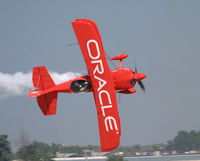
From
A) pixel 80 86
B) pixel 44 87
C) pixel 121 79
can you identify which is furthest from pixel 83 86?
pixel 44 87

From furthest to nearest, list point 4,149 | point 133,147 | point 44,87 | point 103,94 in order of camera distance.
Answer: point 133,147 → point 4,149 → point 44,87 → point 103,94

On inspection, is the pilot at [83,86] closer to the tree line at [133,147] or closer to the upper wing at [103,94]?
the upper wing at [103,94]

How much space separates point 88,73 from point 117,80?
5.96 feet

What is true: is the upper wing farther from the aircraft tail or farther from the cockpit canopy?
the aircraft tail

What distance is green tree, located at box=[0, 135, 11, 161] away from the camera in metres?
85.1

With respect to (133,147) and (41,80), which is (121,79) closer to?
(41,80)

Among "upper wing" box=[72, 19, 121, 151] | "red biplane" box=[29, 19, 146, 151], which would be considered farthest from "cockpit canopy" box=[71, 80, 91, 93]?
"upper wing" box=[72, 19, 121, 151]

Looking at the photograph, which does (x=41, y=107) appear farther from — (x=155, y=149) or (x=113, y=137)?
(x=155, y=149)

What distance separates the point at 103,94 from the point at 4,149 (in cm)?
6992

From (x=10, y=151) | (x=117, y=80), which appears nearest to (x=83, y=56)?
(x=117, y=80)

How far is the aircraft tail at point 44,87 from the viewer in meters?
25.7

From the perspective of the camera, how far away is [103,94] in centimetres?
2322

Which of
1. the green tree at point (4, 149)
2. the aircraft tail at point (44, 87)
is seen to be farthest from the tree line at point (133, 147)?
the aircraft tail at point (44, 87)

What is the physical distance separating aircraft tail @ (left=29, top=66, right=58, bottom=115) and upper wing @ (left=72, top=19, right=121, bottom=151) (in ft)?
11.7
